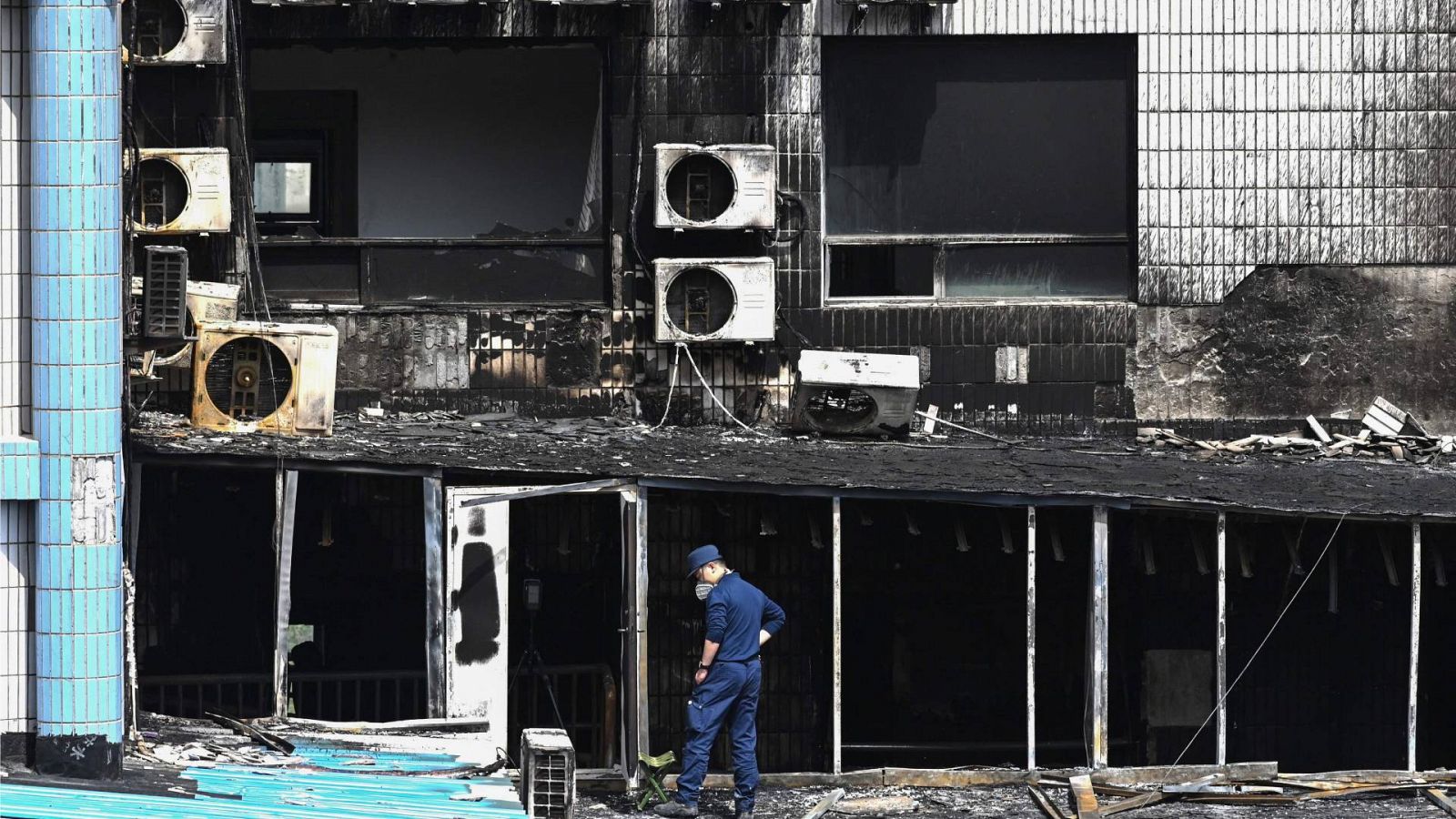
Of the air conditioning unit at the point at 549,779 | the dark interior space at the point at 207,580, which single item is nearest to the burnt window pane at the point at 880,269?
the dark interior space at the point at 207,580

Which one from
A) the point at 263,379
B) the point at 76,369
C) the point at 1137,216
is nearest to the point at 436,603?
the point at 263,379

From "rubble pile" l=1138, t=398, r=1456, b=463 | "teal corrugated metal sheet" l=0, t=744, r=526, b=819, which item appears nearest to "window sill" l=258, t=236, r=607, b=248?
"rubble pile" l=1138, t=398, r=1456, b=463

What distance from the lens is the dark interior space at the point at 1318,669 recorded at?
16469 millimetres

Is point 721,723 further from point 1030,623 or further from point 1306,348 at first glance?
point 1306,348

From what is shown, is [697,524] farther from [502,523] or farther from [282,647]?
[282,647]

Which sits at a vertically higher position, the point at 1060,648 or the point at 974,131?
the point at 974,131

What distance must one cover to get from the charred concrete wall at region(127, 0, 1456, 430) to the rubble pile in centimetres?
20

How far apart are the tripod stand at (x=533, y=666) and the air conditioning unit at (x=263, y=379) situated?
7.21ft

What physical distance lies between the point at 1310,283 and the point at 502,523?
6.58m

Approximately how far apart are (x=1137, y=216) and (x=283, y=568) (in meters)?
6.98

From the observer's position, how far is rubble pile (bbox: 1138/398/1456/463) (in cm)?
1586

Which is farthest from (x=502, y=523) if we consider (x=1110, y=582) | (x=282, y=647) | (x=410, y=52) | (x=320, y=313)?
(x=1110, y=582)

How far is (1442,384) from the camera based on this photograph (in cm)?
1636

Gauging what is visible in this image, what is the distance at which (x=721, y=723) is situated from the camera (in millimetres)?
13305
